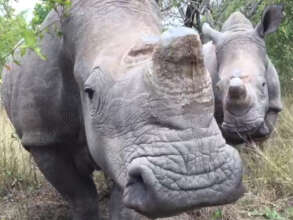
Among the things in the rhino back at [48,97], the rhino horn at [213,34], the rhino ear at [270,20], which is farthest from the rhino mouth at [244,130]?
the rhino back at [48,97]

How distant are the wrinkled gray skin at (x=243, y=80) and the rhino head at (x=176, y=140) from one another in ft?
9.09

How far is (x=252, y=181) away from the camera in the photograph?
18.1ft

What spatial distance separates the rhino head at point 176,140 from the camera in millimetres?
2166

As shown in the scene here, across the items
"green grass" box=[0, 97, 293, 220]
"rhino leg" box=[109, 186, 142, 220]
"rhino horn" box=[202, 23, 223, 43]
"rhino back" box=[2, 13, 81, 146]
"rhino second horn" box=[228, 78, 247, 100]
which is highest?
"rhino back" box=[2, 13, 81, 146]

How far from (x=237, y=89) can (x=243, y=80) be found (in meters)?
0.51

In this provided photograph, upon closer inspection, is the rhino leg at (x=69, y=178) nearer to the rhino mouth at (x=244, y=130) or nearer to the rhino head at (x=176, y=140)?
the rhino head at (x=176, y=140)

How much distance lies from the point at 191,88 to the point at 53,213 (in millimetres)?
2950

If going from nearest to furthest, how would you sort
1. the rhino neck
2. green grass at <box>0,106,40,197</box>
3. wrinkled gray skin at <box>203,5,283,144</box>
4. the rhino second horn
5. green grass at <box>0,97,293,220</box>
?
the rhino neck, green grass at <box>0,97,293,220</box>, the rhino second horn, wrinkled gray skin at <box>203,5,283,144</box>, green grass at <box>0,106,40,197</box>

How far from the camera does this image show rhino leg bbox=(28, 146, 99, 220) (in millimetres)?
3820

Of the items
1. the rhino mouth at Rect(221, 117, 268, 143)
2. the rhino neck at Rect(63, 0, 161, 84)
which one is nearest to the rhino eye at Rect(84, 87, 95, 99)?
the rhino neck at Rect(63, 0, 161, 84)

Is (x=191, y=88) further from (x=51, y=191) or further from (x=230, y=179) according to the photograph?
(x=51, y=191)

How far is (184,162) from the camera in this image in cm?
217

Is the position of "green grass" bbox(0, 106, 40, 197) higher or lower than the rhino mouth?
higher

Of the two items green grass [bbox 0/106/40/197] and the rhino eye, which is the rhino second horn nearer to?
green grass [bbox 0/106/40/197]
